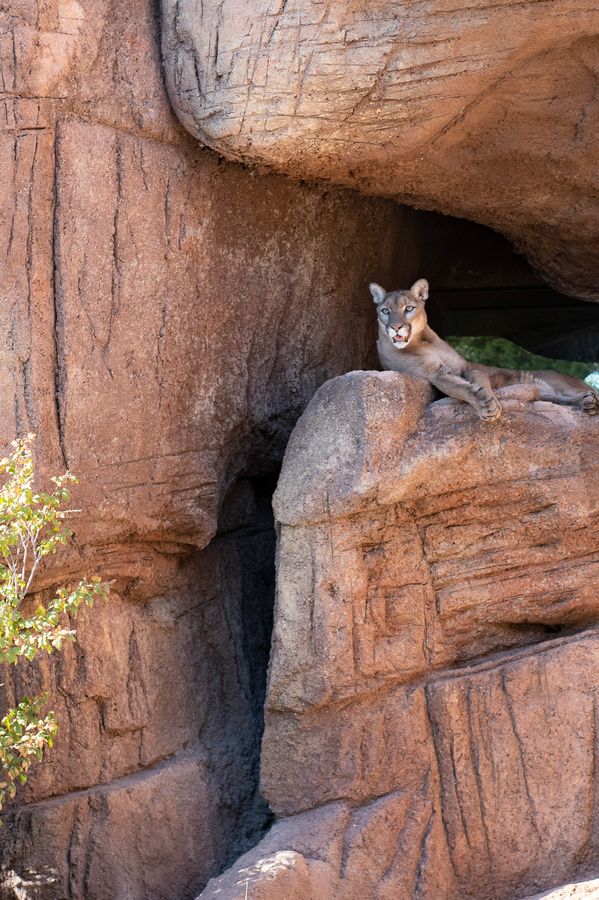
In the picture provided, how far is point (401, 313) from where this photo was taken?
6633 millimetres

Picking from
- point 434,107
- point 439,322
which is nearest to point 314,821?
point 434,107

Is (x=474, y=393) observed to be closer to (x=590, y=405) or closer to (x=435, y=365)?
(x=435, y=365)

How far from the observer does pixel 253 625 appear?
7078mm

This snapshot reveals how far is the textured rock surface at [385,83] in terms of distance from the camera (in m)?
5.82

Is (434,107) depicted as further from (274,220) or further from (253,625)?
(253,625)

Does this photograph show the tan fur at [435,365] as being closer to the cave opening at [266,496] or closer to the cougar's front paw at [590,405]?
the cougar's front paw at [590,405]

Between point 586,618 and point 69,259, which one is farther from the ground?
point 69,259

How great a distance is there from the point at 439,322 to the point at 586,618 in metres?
3.78

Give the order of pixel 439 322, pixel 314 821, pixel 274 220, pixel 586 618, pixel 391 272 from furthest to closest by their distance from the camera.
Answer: pixel 439 322
pixel 391 272
pixel 274 220
pixel 586 618
pixel 314 821

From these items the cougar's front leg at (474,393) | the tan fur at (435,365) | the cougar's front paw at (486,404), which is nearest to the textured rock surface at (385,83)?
the tan fur at (435,365)

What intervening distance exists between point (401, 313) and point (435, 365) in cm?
38

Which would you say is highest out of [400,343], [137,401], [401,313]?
[401,313]

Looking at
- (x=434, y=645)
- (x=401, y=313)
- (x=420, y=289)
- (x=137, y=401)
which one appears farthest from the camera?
(x=420, y=289)

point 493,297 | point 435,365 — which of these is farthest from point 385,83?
point 493,297
